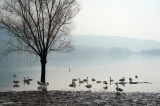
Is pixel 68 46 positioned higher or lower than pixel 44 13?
lower

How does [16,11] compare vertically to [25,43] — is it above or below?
above

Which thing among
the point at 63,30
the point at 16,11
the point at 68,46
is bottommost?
the point at 68,46

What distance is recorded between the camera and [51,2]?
2572 cm

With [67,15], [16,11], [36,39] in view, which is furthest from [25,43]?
[67,15]

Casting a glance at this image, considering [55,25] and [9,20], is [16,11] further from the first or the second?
[55,25]

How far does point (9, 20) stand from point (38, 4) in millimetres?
3512

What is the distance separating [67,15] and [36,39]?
4300mm

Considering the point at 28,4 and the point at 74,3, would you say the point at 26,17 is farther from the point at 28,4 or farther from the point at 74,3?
the point at 74,3

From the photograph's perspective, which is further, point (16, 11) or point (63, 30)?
point (63, 30)

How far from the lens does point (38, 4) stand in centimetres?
2542

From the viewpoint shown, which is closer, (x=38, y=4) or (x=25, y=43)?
(x=38, y=4)

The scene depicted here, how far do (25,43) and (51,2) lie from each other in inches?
227

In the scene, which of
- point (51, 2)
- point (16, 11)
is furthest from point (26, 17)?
point (51, 2)

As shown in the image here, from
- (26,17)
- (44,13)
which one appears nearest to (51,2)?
(44,13)
